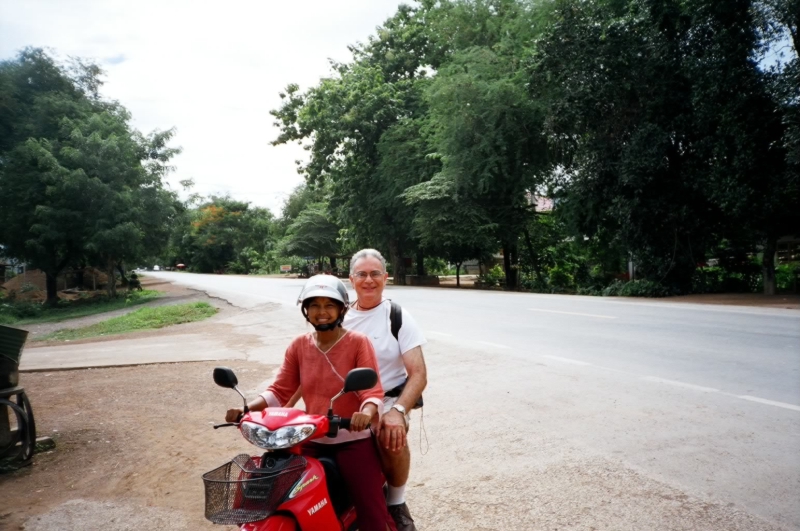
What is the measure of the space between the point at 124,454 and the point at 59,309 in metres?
29.7

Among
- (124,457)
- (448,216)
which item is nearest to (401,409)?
(124,457)

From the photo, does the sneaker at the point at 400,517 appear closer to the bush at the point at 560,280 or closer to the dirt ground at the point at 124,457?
the dirt ground at the point at 124,457

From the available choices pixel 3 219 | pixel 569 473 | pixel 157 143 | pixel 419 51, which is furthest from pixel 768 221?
pixel 3 219

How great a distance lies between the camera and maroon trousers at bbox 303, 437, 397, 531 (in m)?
2.75

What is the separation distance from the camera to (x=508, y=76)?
26156 millimetres

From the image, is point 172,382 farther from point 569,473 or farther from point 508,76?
point 508,76

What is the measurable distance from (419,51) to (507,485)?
120 ft

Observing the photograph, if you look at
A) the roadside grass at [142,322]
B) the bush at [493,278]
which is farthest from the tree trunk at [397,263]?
the roadside grass at [142,322]

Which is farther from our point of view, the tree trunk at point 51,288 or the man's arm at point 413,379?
the tree trunk at point 51,288

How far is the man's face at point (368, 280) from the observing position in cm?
336

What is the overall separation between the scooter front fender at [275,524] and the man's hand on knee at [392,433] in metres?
0.61

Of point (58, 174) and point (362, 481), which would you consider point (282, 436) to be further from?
point (58, 174)

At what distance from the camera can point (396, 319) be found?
3.34 meters

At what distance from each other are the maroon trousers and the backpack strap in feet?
2.26
